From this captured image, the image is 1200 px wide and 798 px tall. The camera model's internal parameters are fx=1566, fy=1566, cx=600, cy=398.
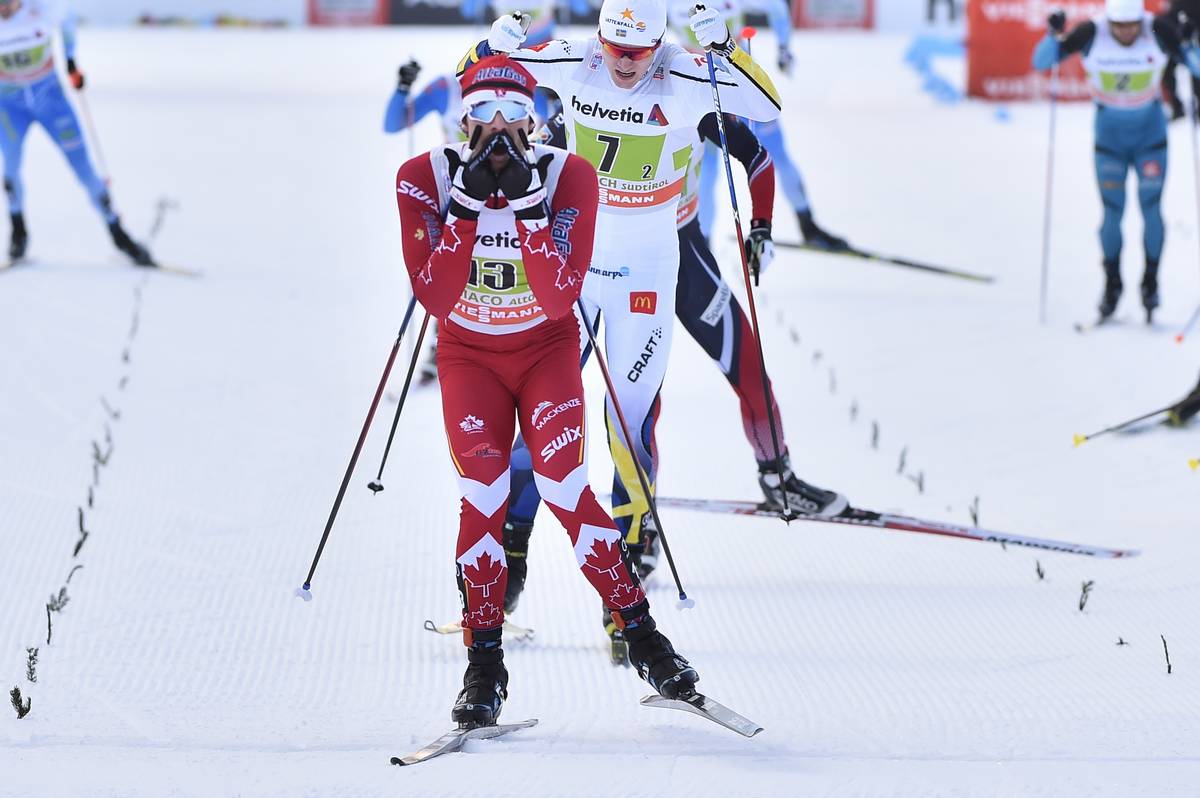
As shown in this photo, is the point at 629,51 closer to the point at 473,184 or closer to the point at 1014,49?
the point at 473,184

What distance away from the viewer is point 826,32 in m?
22.0

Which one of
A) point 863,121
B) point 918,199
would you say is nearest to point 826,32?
point 863,121

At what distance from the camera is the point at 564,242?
4.01m

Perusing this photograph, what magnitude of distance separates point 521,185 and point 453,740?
1385 millimetres

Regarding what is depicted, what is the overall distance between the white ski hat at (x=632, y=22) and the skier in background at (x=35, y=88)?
571 cm

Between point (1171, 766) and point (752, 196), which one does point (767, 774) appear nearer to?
point (1171, 766)

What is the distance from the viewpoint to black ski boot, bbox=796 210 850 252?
9.81 m

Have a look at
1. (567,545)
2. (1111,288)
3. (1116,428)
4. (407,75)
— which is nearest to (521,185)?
(567,545)

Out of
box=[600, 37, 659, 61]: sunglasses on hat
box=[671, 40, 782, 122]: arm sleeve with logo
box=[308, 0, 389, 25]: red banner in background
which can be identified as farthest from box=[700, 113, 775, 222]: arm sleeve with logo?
box=[308, 0, 389, 25]: red banner in background

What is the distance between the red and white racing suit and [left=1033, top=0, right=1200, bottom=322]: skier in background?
5404 millimetres

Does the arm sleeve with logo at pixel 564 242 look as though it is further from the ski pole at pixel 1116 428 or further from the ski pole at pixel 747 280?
the ski pole at pixel 1116 428

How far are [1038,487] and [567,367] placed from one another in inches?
120

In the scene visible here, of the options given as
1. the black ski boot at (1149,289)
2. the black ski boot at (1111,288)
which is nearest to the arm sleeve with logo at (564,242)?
the black ski boot at (1111,288)

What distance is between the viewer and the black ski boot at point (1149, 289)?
9016 millimetres
